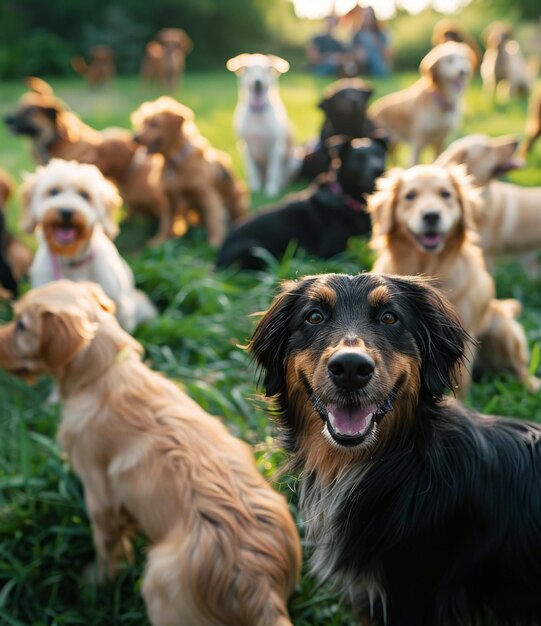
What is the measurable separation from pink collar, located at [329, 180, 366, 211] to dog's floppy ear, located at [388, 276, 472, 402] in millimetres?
4067

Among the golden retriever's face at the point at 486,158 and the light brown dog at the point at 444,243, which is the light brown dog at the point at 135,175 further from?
the light brown dog at the point at 444,243

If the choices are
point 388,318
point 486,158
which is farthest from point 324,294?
point 486,158

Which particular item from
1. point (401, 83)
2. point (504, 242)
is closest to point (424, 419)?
point (504, 242)

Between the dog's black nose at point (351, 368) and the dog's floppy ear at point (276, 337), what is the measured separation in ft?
1.16

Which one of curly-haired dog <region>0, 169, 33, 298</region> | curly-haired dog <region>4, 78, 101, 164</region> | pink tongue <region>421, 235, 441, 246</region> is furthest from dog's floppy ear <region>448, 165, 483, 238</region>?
curly-haired dog <region>4, 78, 101, 164</region>

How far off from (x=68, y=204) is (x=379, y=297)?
290 centimetres

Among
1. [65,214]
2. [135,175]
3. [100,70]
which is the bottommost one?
[65,214]

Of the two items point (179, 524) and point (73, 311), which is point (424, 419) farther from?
point (73, 311)

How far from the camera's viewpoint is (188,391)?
4113 mm

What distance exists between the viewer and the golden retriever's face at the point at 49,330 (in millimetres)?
3051

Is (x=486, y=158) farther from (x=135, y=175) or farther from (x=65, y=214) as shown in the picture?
(x=135, y=175)

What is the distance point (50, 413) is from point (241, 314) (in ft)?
4.78

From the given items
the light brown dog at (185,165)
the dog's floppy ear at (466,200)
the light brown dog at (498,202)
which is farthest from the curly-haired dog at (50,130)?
the dog's floppy ear at (466,200)

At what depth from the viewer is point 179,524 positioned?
108 inches
